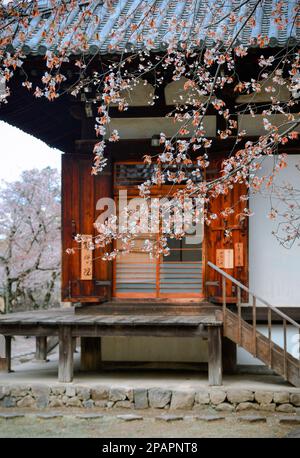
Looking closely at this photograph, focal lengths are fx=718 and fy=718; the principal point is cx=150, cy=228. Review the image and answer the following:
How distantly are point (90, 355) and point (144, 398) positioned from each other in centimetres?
209

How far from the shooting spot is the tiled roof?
9375mm

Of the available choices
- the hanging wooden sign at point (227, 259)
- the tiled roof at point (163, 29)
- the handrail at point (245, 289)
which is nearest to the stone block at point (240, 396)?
the handrail at point (245, 289)

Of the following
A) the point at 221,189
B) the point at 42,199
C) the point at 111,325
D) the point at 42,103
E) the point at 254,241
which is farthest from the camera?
the point at 42,199

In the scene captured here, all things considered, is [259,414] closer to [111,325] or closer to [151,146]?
[111,325]

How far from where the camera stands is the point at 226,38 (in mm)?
9570

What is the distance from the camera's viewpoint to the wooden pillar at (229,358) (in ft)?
37.3

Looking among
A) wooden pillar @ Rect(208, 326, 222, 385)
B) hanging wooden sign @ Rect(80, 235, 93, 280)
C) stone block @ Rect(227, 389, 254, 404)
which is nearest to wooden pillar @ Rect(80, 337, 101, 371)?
hanging wooden sign @ Rect(80, 235, 93, 280)

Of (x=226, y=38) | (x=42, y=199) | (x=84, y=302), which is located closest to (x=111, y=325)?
(x=84, y=302)

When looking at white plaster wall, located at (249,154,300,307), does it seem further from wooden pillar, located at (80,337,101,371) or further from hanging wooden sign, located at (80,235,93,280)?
wooden pillar, located at (80,337,101,371)

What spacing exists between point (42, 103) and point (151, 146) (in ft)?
7.12

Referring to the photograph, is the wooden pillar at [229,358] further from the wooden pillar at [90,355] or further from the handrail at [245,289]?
the wooden pillar at [90,355]

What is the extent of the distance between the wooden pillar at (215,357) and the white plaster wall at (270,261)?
3.90 feet

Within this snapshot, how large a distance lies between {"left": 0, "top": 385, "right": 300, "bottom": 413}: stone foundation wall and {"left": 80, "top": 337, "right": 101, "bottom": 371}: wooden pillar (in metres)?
1.58

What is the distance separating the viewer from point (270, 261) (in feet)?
36.3
